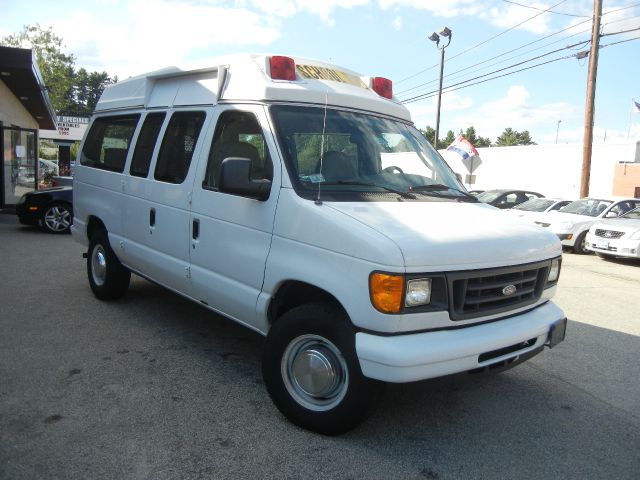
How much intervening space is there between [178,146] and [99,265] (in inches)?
91.6

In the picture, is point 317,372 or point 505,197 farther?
point 505,197

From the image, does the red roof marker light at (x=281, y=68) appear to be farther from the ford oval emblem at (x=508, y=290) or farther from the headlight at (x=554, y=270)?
the headlight at (x=554, y=270)

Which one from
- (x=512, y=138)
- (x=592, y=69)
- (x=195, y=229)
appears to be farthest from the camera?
(x=512, y=138)

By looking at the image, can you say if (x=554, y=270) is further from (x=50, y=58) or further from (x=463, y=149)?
(x=50, y=58)

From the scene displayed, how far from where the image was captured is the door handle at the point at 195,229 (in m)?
4.28

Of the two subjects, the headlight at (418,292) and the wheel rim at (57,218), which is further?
the wheel rim at (57,218)

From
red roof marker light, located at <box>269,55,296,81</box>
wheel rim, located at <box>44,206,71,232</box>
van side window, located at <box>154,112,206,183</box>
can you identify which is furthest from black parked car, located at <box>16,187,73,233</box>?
red roof marker light, located at <box>269,55,296,81</box>

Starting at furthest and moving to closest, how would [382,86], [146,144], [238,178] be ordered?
[146,144]
[382,86]
[238,178]

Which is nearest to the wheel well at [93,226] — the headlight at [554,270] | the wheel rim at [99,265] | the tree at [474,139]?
the wheel rim at [99,265]

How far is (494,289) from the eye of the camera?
3273 millimetres

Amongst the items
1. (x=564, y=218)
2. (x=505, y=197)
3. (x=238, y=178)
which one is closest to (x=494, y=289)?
(x=238, y=178)

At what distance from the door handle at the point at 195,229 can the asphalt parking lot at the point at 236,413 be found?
1074 millimetres

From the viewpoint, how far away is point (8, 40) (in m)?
41.5

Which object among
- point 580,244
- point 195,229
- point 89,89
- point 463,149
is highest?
point 89,89
